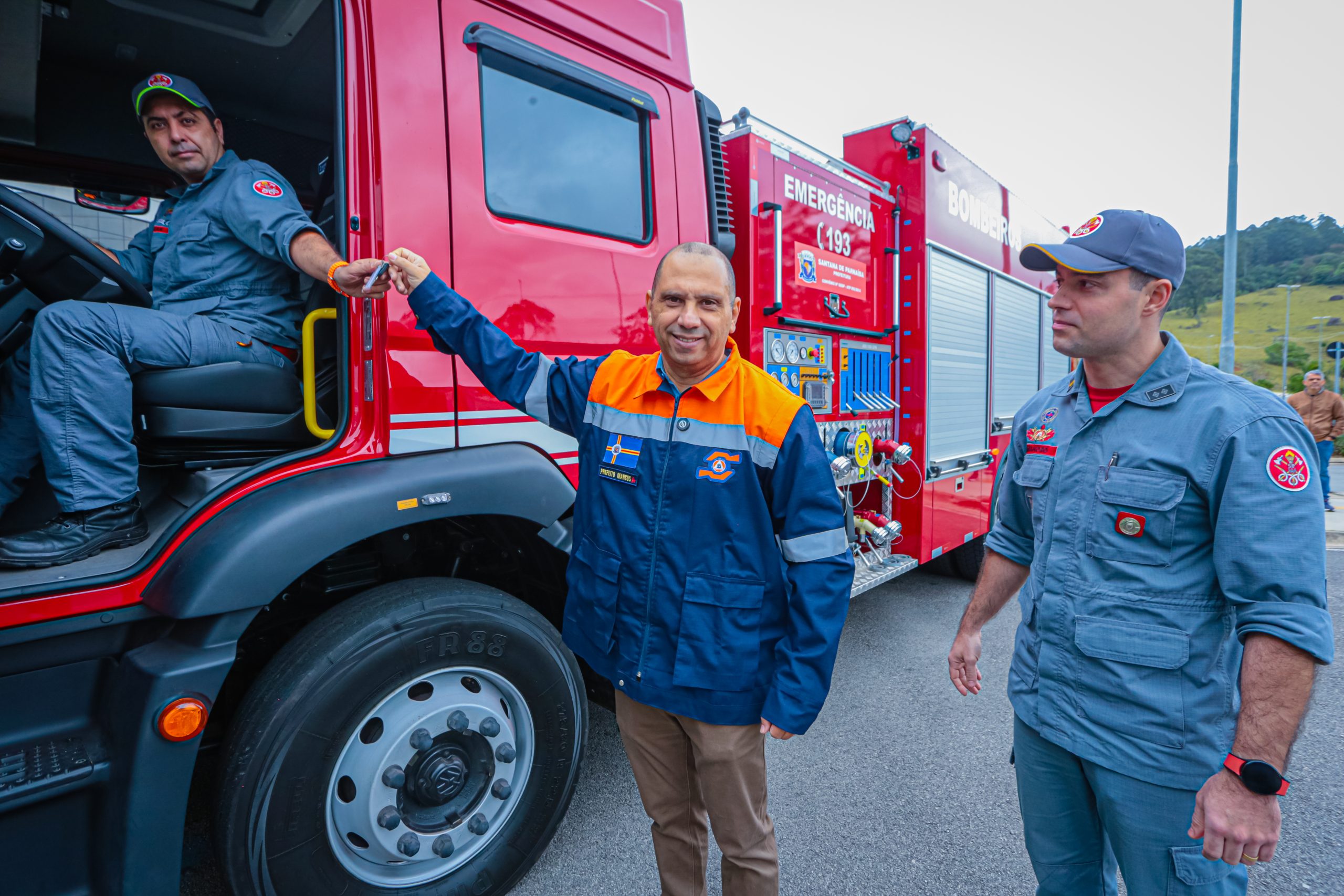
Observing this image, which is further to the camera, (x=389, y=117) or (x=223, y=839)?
(x=389, y=117)

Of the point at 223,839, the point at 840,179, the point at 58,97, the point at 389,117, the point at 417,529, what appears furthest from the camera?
the point at 840,179

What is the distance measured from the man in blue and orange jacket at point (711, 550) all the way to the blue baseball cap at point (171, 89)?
877 millimetres

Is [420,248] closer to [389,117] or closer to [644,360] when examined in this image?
[389,117]

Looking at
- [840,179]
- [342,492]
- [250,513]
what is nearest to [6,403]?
[250,513]

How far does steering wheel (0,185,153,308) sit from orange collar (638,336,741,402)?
1.41m

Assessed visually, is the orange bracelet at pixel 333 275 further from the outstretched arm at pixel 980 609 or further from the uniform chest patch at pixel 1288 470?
the uniform chest patch at pixel 1288 470

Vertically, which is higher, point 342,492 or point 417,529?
point 342,492

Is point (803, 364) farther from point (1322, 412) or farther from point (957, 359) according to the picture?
point (1322, 412)

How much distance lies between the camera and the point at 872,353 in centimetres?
383

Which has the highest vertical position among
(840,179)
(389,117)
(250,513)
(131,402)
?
(840,179)

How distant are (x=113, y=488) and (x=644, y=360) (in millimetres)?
1241

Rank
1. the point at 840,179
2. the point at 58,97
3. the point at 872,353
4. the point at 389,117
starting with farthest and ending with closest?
the point at 872,353
the point at 840,179
the point at 58,97
the point at 389,117

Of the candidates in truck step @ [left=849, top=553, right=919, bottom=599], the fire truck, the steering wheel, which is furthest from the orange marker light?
truck step @ [left=849, top=553, right=919, bottom=599]

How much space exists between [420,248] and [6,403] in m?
1.14
